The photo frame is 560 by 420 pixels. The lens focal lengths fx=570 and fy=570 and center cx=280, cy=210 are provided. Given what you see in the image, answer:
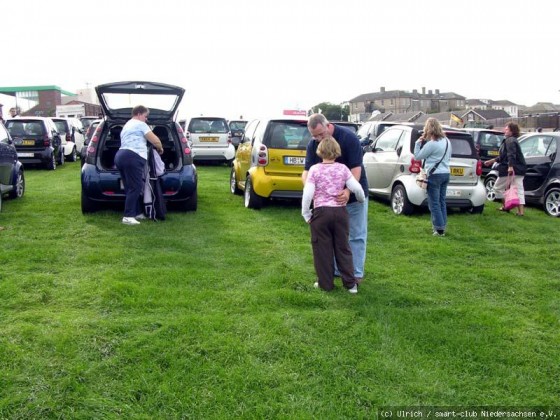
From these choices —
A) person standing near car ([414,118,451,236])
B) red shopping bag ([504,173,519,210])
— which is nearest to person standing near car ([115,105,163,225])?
person standing near car ([414,118,451,236])

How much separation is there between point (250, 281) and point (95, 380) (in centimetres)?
233

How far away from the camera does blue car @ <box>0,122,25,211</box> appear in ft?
32.7

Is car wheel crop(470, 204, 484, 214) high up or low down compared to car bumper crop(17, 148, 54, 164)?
down

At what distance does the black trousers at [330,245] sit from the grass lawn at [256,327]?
0.17 meters

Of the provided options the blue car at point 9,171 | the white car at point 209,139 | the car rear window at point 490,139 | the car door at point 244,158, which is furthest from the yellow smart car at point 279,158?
the car rear window at point 490,139

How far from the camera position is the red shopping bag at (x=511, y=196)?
1060 centimetres

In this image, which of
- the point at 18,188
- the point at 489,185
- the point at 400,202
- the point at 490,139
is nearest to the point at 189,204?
the point at 18,188

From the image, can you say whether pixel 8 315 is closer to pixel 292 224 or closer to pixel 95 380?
pixel 95 380

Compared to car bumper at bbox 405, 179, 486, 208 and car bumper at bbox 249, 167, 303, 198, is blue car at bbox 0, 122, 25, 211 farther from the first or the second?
car bumper at bbox 405, 179, 486, 208

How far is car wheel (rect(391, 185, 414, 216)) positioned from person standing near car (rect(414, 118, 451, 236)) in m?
1.47

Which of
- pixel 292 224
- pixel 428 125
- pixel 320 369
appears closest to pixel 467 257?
pixel 428 125

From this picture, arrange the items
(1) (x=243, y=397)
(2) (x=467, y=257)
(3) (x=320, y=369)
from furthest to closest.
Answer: (2) (x=467, y=257), (3) (x=320, y=369), (1) (x=243, y=397)

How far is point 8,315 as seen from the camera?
15.2 feet

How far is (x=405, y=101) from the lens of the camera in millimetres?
153750
